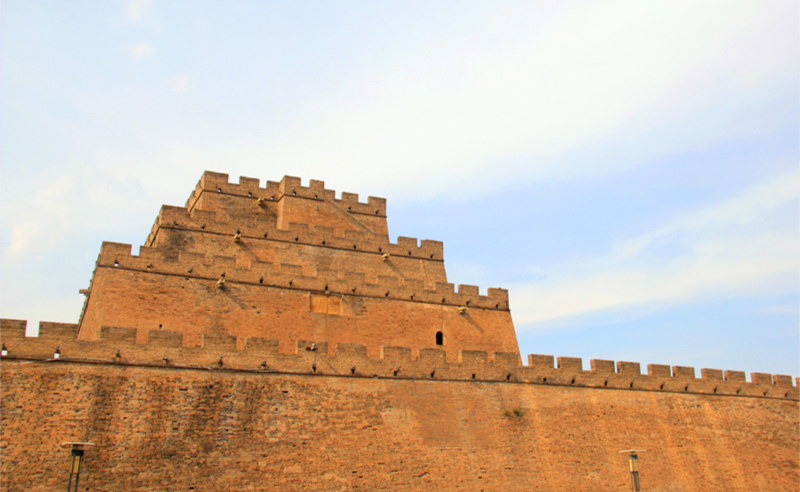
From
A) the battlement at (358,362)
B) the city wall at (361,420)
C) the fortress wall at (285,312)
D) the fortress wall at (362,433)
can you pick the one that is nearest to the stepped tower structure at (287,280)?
the fortress wall at (285,312)

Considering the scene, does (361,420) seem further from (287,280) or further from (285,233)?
(285,233)

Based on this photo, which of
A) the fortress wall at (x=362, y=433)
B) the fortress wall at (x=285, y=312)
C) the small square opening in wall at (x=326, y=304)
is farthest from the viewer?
the small square opening in wall at (x=326, y=304)

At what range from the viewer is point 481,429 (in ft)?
74.6

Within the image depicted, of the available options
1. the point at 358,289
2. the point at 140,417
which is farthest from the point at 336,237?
the point at 140,417

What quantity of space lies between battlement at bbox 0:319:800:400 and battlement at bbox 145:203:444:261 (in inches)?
215

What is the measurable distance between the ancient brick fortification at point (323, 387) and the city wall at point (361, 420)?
1.8 inches

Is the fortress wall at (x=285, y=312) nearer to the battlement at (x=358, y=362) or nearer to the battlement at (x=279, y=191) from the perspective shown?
the battlement at (x=358, y=362)

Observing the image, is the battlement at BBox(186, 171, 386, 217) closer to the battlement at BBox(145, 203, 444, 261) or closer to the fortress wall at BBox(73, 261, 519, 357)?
the battlement at BBox(145, 203, 444, 261)

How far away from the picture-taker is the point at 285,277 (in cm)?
2636

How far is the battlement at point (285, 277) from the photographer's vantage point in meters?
24.8

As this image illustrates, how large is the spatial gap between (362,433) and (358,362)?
2.07 meters

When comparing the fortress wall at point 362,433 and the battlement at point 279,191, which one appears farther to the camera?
the battlement at point 279,191

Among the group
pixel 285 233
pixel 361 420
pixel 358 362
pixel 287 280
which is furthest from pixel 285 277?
pixel 361 420

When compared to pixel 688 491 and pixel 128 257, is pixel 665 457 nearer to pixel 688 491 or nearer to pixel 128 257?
pixel 688 491
